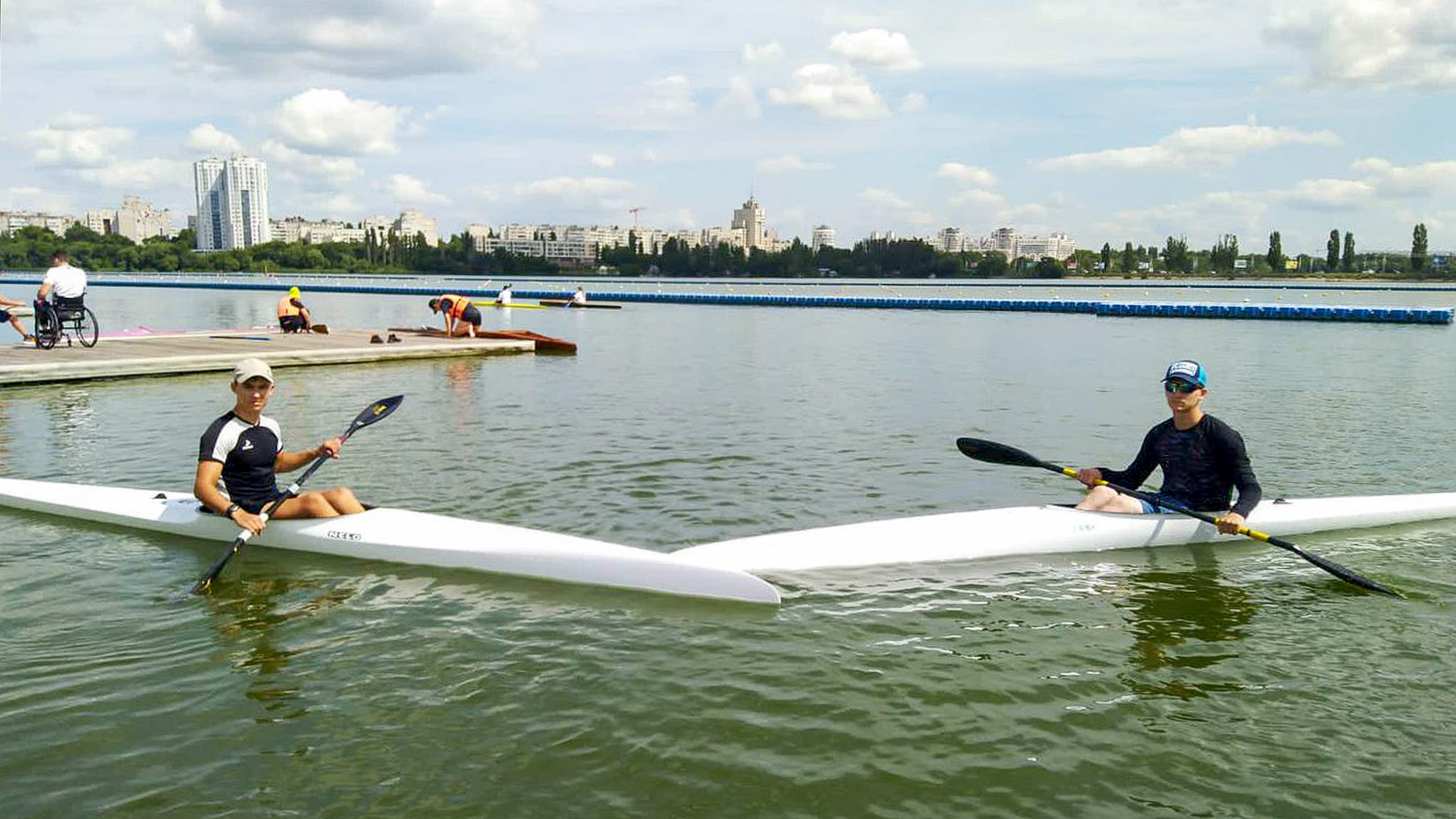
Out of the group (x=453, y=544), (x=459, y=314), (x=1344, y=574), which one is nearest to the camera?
(x=1344, y=574)

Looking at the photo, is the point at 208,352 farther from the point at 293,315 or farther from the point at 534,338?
the point at 534,338

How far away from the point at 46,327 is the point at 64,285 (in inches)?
65.9

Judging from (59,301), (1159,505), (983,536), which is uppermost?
(59,301)

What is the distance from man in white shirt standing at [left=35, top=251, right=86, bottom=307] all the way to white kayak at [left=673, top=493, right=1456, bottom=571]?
18543 millimetres

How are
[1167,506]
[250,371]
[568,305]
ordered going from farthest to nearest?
[568,305] → [1167,506] → [250,371]

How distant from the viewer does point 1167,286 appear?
140 meters

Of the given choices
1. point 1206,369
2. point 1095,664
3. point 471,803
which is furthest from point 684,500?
point 1206,369

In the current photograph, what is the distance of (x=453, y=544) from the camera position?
8.51 m

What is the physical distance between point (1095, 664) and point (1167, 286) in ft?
485

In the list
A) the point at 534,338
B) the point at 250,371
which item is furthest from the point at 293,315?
the point at 250,371

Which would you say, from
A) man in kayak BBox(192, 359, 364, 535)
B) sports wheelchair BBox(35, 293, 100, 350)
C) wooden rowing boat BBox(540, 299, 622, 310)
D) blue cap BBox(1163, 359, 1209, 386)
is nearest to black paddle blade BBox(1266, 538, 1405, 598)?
blue cap BBox(1163, 359, 1209, 386)

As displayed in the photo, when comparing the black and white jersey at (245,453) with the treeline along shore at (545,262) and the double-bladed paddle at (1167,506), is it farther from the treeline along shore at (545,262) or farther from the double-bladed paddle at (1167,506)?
the treeline along shore at (545,262)

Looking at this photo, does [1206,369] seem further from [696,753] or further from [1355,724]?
[696,753]

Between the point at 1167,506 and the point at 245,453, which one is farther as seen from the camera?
the point at 1167,506
